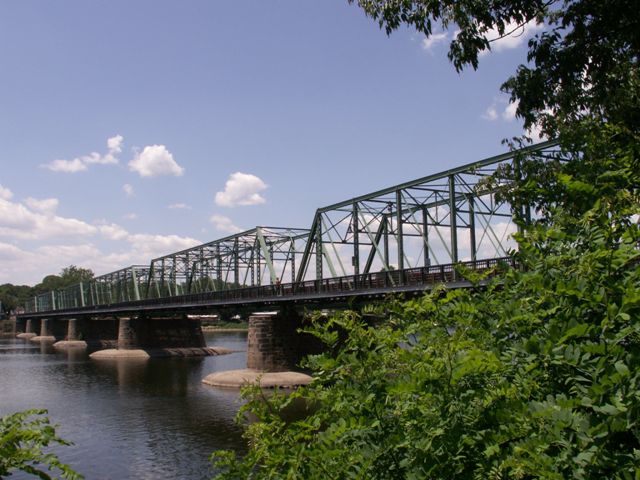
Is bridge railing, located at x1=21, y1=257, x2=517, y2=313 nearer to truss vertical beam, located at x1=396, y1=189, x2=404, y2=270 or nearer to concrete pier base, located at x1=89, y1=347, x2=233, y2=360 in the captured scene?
truss vertical beam, located at x1=396, y1=189, x2=404, y2=270

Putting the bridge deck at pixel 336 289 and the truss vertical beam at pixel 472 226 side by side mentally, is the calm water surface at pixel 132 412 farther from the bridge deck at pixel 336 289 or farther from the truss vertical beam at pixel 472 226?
the truss vertical beam at pixel 472 226

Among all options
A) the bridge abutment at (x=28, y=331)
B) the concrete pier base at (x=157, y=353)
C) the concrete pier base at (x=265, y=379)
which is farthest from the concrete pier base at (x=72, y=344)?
the concrete pier base at (x=265, y=379)

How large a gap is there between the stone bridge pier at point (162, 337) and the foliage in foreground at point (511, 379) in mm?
83118

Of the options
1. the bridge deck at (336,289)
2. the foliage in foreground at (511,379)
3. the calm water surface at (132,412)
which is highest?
the bridge deck at (336,289)

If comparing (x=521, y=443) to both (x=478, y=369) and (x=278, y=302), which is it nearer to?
(x=478, y=369)

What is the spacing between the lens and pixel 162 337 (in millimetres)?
91625

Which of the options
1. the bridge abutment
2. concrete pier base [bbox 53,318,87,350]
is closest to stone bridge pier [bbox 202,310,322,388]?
concrete pier base [bbox 53,318,87,350]

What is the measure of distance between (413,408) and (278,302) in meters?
50.0

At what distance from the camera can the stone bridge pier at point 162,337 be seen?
87625 mm

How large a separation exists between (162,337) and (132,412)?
180ft

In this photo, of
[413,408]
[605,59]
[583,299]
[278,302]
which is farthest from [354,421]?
[278,302]

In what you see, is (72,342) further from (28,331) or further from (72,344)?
(28,331)

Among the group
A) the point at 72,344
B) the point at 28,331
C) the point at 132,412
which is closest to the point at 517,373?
the point at 132,412

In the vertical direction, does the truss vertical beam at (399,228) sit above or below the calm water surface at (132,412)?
above
